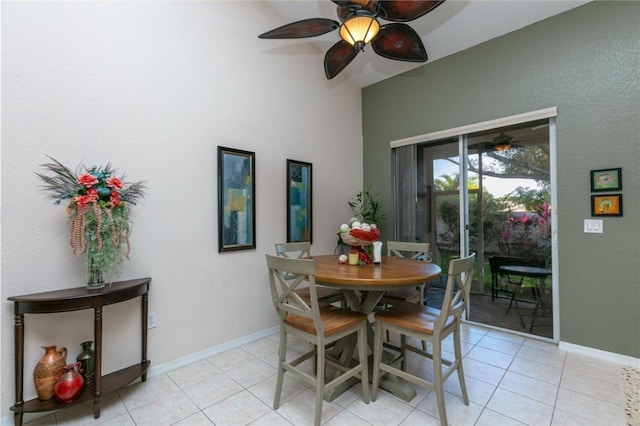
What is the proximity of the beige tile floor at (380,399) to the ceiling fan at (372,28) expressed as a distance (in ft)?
8.45

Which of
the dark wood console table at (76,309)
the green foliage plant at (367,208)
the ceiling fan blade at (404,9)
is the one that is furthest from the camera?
the green foliage plant at (367,208)

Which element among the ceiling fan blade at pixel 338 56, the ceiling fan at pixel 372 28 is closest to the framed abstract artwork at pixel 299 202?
the ceiling fan blade at pixel 338 56

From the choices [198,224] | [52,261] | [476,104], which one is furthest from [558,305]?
[52,261]

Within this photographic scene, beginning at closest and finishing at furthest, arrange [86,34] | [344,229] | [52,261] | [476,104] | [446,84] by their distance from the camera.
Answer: [52,261] < [86,34] < [344,229] < [476,104] < [446,84]

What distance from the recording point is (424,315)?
78.6 inches

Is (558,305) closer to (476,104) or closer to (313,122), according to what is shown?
(476,104)

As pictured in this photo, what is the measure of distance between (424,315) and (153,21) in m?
3.19

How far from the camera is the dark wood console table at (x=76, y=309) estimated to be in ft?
5.48

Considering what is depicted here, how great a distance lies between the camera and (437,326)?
1.71 m

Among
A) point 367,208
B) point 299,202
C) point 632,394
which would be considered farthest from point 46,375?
point 632,394

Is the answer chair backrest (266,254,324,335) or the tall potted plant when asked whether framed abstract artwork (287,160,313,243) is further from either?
the tall potted plant

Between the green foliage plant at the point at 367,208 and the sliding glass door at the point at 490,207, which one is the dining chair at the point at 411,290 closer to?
the sliding glass door at the point at 490,207

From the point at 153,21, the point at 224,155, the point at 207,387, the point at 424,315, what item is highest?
the point at 153,21

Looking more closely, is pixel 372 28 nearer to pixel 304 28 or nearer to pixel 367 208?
→ pixel 304 28
